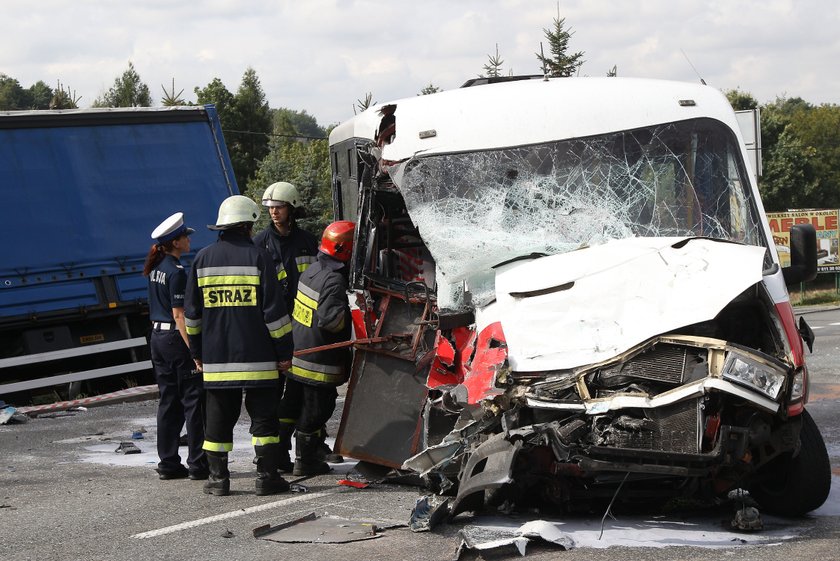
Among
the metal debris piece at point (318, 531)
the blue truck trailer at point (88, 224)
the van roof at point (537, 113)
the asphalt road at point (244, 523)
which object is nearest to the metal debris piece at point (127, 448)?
the asphalt road at point (244, 523)

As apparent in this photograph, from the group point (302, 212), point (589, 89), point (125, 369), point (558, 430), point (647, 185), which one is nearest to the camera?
point (558, 430)

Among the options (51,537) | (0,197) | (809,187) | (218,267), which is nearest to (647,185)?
(218,267)

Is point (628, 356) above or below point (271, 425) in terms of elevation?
above

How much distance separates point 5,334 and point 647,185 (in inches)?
338

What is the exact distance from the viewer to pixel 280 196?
878cm

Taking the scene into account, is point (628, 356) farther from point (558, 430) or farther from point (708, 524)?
point (708, 524)

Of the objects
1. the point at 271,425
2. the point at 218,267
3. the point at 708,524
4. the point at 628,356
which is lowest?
the point at 708,524

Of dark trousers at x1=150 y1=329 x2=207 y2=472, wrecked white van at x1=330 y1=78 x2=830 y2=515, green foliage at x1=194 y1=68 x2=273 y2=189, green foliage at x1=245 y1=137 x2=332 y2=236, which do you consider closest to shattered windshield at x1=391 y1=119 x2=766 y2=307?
wrecked white van at x1=330 y1=78 x2=830 y2=515

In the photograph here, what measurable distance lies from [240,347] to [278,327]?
0.26 m

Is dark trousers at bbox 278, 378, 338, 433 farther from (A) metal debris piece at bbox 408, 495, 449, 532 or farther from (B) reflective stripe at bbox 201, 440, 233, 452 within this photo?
(A) metal debris piece at bbox 408, 495, 449, 532

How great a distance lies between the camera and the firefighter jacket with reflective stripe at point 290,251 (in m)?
8.66

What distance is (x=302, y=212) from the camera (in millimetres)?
9016

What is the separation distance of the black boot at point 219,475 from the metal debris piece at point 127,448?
6.77 ft

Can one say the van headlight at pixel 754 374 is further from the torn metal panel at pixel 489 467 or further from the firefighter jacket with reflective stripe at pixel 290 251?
the firefighter jacket with reflective stripe at pixel 290 251
